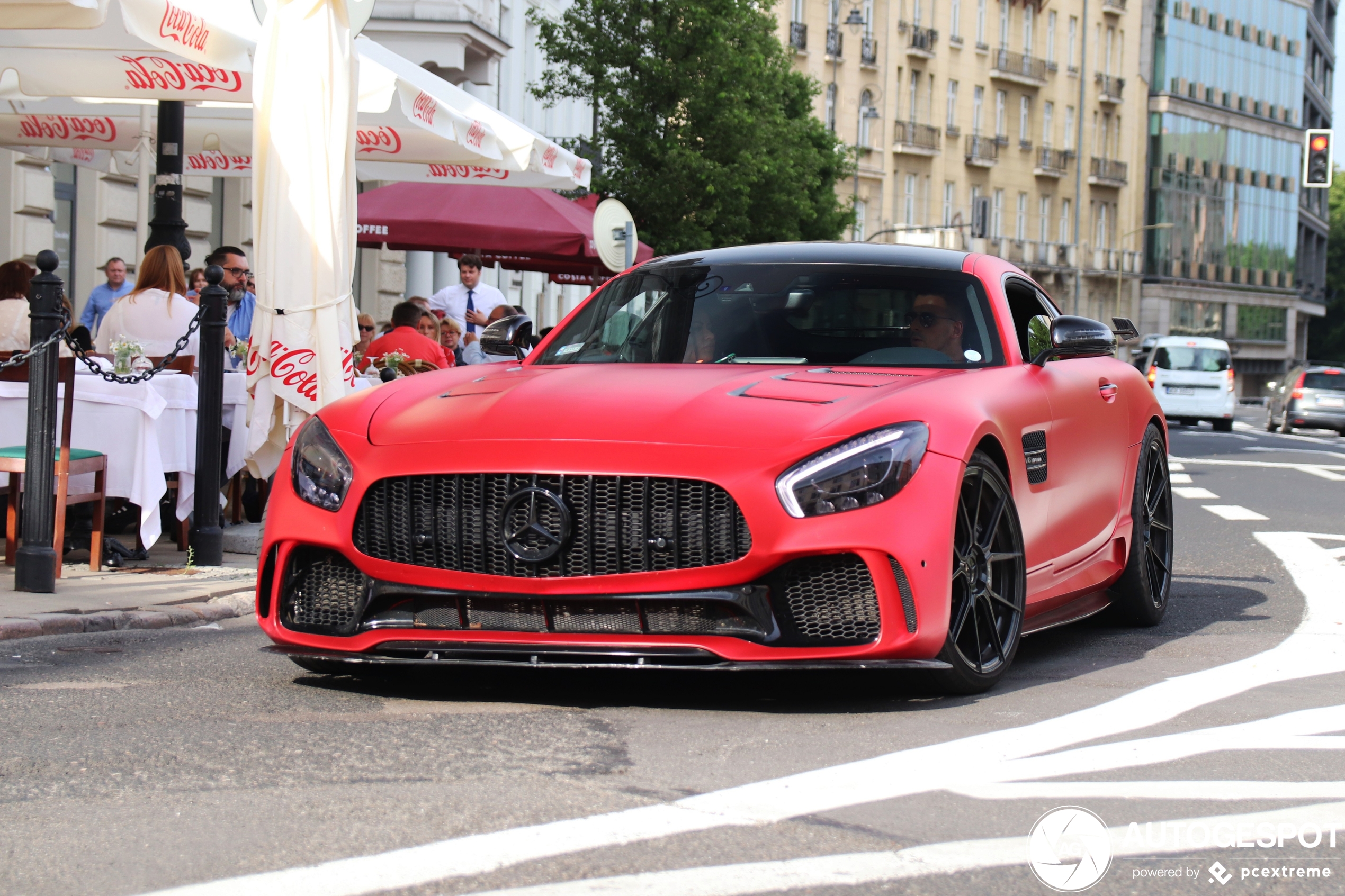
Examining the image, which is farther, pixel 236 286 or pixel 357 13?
pixel 236 286

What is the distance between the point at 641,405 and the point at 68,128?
32.1ft

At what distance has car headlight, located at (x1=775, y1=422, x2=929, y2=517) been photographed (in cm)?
535

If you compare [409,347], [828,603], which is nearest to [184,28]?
[409,347]

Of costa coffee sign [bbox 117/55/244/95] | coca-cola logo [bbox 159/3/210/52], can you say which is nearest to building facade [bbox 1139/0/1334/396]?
costa coffee sign [bbox 117/55/244/95]

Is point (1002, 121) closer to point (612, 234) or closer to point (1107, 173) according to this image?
point (1107, 173)

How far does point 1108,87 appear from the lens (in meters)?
92.2

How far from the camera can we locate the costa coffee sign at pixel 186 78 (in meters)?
11.2

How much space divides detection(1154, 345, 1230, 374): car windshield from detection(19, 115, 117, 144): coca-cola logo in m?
30.0

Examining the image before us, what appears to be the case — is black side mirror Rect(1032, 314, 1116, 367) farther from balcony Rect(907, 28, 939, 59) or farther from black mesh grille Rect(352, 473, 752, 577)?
balcony Rect(907, 28, 939, 59)

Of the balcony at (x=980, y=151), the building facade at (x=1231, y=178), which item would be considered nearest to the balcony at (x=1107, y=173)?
the building facade at (x=1231, y=178)

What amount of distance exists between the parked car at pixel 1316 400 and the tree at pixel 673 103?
1298cm

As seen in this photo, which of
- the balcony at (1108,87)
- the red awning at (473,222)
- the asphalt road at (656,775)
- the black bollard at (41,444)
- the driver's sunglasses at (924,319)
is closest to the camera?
the asphalt road at (656,775)

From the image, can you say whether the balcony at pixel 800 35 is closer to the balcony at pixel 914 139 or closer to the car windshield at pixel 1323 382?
the balcony at pixel 914 139

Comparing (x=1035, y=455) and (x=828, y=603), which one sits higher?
(x=1035, y=455)
